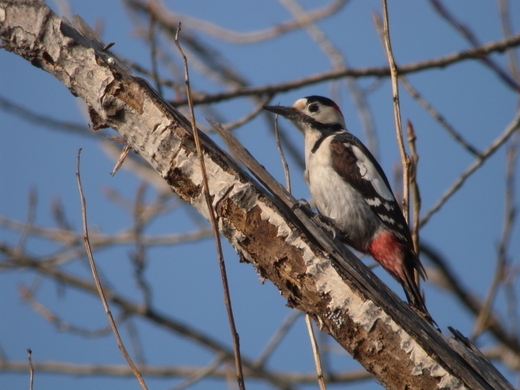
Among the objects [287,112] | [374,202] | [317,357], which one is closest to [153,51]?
[287,112]

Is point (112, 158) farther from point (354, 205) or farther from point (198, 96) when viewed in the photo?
point (354, 205)

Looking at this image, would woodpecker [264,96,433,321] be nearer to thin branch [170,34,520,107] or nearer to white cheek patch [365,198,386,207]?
white cheek patch [365,198,386,207]

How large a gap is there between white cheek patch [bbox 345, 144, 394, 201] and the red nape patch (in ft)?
0.99

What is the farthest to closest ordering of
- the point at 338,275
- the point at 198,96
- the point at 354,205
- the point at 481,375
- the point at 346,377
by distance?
the point at 346,377, the point at 198,96, the point at 354,205, the point at 338,275, the point at 481,375

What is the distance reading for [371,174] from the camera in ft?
13.9

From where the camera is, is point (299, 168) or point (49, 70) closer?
point (49, 70)

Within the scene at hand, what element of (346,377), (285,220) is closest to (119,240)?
(346,377)

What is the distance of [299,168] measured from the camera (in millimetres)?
7555

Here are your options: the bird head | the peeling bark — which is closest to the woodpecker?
the bird head

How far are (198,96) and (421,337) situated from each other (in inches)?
111

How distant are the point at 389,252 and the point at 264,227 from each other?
1772 mm

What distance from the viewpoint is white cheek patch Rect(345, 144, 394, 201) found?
13.8 ft

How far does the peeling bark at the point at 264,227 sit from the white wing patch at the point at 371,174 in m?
1.71

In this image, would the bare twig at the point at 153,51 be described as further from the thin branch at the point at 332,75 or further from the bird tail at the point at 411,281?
the bird tail at the point at 411,281
